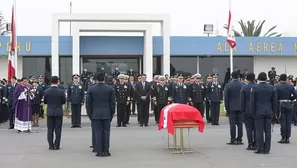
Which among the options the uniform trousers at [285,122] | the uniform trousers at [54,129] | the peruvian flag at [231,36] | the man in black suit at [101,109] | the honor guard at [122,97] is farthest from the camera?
the peruvian flag at [231,36]

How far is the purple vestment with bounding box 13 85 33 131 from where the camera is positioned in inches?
684

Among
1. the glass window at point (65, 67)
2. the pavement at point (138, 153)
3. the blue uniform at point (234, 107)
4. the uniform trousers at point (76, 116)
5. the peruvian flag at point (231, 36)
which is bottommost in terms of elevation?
the pavement at point (138, 153)

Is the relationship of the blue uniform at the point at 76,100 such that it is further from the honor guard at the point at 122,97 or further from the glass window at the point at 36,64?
the glass window at the point at 36,64

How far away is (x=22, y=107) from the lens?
17.4 meters

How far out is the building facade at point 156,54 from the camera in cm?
3384

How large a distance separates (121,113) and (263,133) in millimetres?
8328

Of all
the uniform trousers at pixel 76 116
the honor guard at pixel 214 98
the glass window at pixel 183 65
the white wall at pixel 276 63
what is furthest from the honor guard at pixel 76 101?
the white wall at pixel 276 63

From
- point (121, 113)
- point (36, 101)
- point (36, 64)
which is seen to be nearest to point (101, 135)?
point (121, 113)

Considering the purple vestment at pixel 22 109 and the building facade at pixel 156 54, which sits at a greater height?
the building facade at pixel 156 54

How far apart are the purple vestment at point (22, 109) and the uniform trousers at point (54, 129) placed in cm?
420

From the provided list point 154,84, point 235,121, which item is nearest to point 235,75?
point 235,121

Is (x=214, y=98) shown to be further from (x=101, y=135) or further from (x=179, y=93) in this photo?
(x=101, y=135)

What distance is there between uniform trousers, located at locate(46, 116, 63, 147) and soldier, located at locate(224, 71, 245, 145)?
15.5ft

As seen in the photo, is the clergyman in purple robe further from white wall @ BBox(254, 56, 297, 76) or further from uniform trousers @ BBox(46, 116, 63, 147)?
white wall @ BBox(254, 56, 297, 76)
